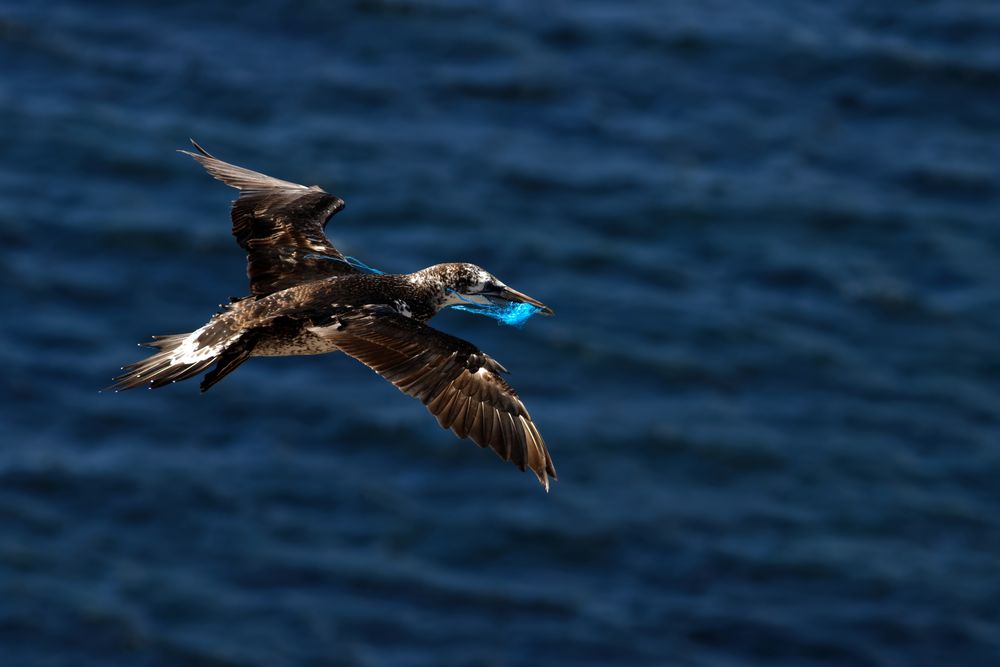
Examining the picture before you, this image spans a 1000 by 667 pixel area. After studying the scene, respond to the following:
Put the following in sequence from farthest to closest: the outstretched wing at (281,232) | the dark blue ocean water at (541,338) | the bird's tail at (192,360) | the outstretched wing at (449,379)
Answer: the dark blue ocean water at (541,338) → the outstretched wing at (281,232) → the bird's tail at (192,360) → the outstretched wing at (449,379)

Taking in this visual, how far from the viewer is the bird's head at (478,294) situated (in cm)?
1069

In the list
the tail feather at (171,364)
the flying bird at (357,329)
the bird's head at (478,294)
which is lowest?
the tail feather at (171,364)

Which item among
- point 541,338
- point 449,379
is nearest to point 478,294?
point 449,379

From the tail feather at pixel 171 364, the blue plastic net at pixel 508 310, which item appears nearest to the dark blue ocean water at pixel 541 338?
the blue plastic net at pixel 508 310

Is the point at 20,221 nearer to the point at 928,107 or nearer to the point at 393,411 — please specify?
the point at 393,411

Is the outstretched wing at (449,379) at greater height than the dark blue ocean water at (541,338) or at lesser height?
lesser

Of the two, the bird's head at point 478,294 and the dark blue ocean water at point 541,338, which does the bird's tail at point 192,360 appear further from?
the dark blue ocean water at point 541,338

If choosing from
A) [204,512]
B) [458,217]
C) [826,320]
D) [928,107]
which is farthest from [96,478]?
[928,107]

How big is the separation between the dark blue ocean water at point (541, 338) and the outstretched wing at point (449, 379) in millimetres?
8897

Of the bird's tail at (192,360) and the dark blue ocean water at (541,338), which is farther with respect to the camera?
the dark blue ocean water at (541,338)

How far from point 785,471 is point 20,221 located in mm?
10454

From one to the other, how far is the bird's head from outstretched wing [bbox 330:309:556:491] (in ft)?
2.91

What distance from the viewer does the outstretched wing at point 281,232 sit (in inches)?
428

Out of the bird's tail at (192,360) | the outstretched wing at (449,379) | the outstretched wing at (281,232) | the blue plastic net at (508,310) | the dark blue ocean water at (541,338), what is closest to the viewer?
the outstretched wing at (449,379)
